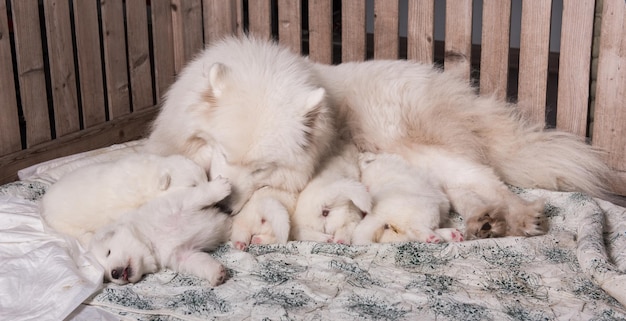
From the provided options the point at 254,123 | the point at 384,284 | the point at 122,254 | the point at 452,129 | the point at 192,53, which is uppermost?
the point at 192,53

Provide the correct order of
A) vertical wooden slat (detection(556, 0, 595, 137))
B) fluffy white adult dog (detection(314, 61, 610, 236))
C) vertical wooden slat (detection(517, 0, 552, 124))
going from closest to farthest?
fluffy white adult dog (detection(314, 61, 610, 236))
vertical wooden slat (detection(556, 0, 595, 137))
vertical wooden slat (detection(517, 0, 552, 124))

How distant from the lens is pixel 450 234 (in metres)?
3.04

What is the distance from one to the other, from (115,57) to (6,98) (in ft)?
2.71

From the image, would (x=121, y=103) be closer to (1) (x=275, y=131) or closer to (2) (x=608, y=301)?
(1) (x=275, y=131)

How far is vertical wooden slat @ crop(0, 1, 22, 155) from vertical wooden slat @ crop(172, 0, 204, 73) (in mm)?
1322

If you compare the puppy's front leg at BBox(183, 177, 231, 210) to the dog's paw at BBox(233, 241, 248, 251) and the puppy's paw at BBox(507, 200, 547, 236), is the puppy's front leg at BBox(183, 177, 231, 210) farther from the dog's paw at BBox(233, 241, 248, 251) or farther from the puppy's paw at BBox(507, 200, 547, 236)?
the puppy's paw at BBox(507, 200, 547, 236)

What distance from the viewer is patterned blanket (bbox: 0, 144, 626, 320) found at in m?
2.47

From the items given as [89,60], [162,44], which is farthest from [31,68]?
[162,44]

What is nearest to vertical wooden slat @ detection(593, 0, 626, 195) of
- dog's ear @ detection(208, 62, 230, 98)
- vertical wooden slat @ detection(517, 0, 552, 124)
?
vertical wooden slat @ detection(517, 0, 552, 124)

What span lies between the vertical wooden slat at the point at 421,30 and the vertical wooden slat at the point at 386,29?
91mm

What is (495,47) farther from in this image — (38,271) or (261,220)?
(38,271)

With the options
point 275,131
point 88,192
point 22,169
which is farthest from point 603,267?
point 22,169

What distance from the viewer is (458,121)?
358 cm

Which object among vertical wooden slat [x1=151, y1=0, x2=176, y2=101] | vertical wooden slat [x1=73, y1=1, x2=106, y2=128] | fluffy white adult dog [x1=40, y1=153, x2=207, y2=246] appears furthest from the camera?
vertical wooden slat [x1=151, y1=0, x2=176, y2=101]
